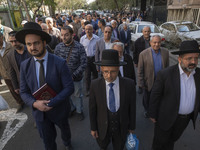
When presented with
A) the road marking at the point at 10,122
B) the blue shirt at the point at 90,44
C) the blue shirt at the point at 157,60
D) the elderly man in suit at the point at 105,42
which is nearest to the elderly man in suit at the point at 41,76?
the road marking at the point at 10,122

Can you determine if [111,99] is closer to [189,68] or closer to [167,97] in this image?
[167,97]

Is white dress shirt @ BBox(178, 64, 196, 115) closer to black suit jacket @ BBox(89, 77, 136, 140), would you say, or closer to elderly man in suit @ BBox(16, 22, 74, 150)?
black suit jacket @ BBox(89, 77, 136, 140)

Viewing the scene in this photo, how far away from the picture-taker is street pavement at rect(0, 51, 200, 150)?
9.78ft

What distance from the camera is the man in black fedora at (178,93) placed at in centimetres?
201

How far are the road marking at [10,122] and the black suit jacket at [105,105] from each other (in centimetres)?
236

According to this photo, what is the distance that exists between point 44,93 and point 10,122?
2.51 metres

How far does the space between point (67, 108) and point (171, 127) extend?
69.5 inches

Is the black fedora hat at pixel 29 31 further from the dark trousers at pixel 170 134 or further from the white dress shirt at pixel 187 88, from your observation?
→ the dark trousers at pixel 170 134

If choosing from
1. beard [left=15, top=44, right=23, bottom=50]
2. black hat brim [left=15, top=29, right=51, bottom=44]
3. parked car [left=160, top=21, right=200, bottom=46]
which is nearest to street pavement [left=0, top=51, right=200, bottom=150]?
beard [left=15, top=44, right=23, bottom=50]

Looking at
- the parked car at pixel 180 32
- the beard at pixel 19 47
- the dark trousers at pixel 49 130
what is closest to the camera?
the dark trousers at pixel 49 130

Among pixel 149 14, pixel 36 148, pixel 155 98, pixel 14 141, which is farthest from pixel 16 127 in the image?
pixel 149 14

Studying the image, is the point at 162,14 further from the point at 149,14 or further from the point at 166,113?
the point at 166,113

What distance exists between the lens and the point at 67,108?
2.55 meters

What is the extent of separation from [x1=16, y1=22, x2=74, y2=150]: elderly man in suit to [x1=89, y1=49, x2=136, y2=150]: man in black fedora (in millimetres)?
513
